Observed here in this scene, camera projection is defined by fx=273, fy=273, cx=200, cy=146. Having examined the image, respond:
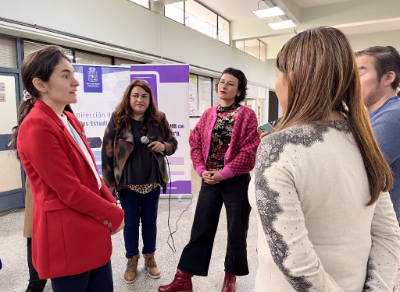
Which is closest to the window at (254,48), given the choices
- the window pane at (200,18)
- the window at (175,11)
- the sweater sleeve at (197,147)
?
the window pane at (200,18)

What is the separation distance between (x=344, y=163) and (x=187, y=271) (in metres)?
1.50

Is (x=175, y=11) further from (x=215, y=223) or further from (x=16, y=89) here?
(x=215, y=223)

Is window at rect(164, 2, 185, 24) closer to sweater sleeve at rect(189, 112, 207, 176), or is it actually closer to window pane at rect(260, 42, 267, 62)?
sweater sleeve at rect(189, 112, 207, 176)

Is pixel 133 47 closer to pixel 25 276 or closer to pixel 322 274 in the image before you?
pixel 25 276

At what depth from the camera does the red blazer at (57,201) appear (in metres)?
1.02

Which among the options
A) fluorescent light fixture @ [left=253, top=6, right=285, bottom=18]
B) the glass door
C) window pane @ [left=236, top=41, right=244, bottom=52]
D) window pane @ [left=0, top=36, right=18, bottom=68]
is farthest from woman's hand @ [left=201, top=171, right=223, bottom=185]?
window pane @ [left=236, top=41, right=244, bottom=52]

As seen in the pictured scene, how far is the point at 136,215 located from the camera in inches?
80.9

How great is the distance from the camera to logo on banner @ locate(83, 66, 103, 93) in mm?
3652

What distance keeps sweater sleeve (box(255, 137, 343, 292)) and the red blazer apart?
751 mm

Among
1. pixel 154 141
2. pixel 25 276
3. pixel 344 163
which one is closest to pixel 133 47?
pixel 154 141

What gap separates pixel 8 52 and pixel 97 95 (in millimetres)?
1180

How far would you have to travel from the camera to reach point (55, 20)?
140 inches

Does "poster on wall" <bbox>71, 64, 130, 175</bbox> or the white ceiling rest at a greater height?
the white ceiling

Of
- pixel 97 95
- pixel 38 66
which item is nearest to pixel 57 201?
pixel 38 66
